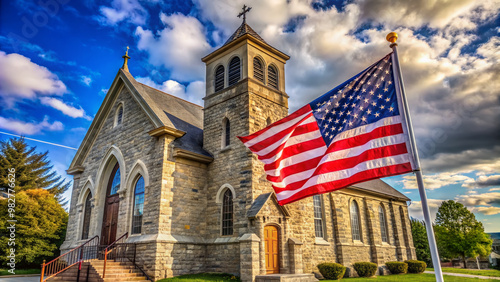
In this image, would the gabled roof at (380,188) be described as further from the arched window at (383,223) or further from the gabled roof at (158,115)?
the gabled roof at (158,115)

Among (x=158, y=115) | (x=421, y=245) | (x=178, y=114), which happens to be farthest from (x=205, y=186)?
(x=421, y=245)

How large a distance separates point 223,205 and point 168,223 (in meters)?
2.65

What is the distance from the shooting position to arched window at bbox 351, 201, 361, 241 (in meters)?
22.8

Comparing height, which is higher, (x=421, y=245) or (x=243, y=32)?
(x=243, y=32)

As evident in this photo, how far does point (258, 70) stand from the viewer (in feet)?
58.1

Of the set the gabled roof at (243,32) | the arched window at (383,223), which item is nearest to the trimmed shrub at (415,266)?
the arched window at (383,223)

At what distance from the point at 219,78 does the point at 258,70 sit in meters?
2.28

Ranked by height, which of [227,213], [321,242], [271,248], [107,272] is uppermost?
[227,213]

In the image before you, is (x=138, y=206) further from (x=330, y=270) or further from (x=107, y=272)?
(x=330, y=270)

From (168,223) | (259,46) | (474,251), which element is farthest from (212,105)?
(474,251)

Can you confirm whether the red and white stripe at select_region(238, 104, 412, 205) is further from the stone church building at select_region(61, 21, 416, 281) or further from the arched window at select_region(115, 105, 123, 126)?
the arched window at select_region(115, 105, 123, 126)

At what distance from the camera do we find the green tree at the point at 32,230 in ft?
73.7

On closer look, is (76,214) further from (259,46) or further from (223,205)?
(259,46)

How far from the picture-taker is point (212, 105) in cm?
1795
